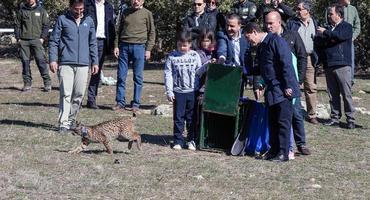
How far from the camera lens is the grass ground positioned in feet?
21.2

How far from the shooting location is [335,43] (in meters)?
10.9

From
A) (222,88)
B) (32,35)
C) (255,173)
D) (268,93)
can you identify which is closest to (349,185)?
(255,173)

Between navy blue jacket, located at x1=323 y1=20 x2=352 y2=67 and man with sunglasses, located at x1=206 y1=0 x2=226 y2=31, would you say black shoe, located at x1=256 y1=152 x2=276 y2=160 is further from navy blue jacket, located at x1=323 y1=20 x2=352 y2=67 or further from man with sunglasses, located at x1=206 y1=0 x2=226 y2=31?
navy blue jacket, located at x1=323 y1=20 x2=352 y2=67

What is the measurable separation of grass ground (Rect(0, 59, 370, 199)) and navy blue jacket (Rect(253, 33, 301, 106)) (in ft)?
2.54

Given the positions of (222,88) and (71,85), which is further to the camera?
(71,85)

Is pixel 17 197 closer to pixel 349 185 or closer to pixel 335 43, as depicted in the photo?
pixel 349 185

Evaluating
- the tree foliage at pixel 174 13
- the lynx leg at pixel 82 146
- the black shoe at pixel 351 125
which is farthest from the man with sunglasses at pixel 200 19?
the tree foliage at pixel 174 13

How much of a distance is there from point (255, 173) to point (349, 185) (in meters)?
0.96

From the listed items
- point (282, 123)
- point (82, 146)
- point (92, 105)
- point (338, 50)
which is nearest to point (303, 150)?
point (282, 123)

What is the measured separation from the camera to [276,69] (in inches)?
314

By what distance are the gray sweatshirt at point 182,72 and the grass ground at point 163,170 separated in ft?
2.49

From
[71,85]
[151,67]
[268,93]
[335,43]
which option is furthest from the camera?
[151,67]

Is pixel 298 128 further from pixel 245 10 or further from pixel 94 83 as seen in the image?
pixel 94 83

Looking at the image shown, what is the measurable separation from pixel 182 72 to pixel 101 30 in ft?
12.5
